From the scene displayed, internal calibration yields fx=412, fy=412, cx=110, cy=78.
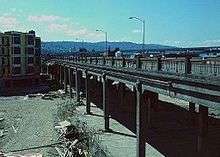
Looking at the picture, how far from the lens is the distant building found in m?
94.9

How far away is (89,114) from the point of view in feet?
177

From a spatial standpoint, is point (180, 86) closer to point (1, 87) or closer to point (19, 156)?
point (19, 156)

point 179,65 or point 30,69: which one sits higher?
point 179,65

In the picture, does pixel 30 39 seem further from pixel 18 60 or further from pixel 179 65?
pixel 179 65

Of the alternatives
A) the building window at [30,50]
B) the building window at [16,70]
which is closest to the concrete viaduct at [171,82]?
the building window at [16,70]

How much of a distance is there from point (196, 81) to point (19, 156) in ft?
59.0

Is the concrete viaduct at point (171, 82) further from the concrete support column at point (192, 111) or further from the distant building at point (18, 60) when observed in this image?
the distant building at point (18, 60)

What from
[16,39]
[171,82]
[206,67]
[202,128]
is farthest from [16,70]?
[206,67]

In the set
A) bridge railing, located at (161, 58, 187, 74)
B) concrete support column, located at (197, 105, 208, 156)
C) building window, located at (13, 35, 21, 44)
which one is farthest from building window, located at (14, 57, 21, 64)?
bridge railing, located at (161, 58, 187, 74)

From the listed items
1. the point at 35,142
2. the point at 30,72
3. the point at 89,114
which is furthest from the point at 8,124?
the point at 30,72

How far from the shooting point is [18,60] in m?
98.0

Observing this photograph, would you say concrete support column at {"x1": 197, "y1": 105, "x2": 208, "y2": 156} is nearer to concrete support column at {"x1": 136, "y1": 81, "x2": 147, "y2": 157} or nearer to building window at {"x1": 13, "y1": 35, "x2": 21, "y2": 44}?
concrete support column at {"x1": 136, "y1": 81, "x2": 147, "y2": 157}

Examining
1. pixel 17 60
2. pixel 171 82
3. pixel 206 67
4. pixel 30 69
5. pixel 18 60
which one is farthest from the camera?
pixel 30 69

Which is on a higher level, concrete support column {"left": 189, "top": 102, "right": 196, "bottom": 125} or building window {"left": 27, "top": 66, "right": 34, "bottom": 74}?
building window {"left": 27, "top": 66, "right": 34, "bottom": 74}
